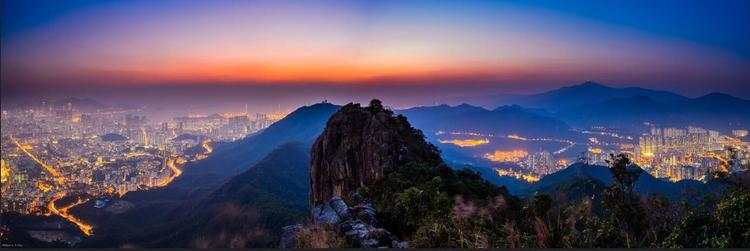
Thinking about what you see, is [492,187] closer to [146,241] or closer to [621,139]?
[146,241]

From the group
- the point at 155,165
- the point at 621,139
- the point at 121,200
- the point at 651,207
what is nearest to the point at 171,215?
the point at 121,200

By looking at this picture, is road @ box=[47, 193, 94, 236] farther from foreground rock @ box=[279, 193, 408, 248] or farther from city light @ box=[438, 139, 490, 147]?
city light @ box=[438, 139, 490, 147]

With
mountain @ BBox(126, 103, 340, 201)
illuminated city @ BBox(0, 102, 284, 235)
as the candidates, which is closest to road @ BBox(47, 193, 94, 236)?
illuminated city @ BBox(0, 102, 284, 235)

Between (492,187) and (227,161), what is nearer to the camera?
(492,187)

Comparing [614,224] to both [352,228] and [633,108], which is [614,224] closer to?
[352,228]

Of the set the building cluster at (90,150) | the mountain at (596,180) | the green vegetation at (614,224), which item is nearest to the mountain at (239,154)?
the building cluster at (90,150)

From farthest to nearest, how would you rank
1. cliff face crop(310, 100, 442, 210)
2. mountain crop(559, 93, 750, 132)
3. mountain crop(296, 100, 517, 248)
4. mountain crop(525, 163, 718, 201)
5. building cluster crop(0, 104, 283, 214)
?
mountain crop(559, 93, 750, 132) < mountain crop(525, 163, 718, 201) < building cluster crop(0, 104, 283, 214) < cliff face crop(310, 100, 442, 210) < mountain crop(296, 100, 517, 248)
